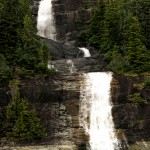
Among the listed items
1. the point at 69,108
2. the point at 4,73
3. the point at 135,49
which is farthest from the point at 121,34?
the point at 4,73

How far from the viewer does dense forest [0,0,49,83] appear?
55.9 metres

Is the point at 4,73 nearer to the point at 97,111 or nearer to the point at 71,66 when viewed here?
the point at 97,111

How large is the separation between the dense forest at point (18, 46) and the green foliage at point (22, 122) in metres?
4.54

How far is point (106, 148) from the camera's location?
4994cm

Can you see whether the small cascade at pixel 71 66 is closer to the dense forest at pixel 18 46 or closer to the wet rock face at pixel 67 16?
the dense forest at pixel 18 46

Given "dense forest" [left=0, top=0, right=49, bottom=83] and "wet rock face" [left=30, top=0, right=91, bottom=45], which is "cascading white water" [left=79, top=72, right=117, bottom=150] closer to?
"dense forest" [left=0, top=0, right=49, bottom=83]

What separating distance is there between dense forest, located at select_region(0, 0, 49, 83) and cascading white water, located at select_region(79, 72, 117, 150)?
17.0 ft

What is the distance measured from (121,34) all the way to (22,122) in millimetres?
21984

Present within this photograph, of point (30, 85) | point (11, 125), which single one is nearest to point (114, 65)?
point (30, 85)

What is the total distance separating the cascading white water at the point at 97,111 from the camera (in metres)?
50.6

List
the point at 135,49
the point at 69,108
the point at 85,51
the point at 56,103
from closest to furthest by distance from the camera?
the point at 69,108 < the point at 56,103 < the point at 135,49 < the point at 85,51

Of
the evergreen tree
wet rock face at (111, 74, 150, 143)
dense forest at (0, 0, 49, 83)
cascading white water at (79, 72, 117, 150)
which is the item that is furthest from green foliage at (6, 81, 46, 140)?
the evergreen tree

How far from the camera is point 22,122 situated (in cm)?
4928

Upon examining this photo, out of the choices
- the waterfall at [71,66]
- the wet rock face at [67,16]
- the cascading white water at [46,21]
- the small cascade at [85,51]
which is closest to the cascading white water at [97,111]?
the waterfall at [71,66]
